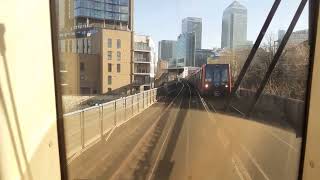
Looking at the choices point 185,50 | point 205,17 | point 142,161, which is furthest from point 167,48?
point 142,161

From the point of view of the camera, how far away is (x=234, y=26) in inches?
63.9

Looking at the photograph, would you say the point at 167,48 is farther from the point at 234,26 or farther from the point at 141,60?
A: the point at 234,26

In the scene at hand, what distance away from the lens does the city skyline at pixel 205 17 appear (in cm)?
160

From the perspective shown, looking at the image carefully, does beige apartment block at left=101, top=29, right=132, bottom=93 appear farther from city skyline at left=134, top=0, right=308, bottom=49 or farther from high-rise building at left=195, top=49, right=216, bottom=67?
high-rise building at left=195, top=49, right=216, bottom=67

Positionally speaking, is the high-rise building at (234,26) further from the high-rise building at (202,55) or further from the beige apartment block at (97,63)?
the beige apartment block at (97,63)

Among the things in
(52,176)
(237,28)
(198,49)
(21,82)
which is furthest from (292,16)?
(52,176)

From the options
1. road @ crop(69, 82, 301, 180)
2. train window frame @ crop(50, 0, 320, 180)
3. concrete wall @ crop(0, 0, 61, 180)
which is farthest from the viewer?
road @ crop(69, 82, 301, 180)

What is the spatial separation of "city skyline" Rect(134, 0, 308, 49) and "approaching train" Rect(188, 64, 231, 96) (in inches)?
4.6

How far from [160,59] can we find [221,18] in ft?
1.29

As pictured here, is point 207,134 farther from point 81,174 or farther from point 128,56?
point 81,174

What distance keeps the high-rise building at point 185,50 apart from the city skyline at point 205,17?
0.05 m

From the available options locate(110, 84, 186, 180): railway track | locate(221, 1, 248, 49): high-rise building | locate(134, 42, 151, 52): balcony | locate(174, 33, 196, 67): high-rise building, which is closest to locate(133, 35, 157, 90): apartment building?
locate(134, 42, 151, 52): balcony

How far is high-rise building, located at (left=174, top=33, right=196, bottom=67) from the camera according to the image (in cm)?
174

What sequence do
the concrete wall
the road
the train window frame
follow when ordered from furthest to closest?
1. the road
2. the train window frame
3. the concrete wall
